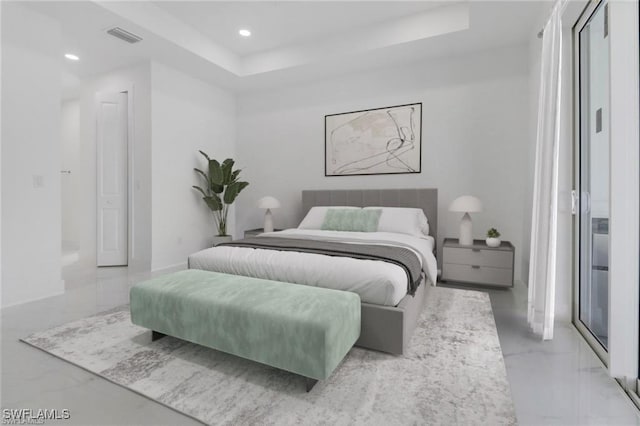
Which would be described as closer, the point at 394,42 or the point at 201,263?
the point at 201,263

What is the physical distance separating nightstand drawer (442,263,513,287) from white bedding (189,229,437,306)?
72 cm

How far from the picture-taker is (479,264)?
10.8 ft

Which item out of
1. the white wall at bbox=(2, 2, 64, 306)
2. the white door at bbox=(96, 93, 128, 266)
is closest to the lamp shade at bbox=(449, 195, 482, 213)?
the white wall at bbox=(2, 2, 64, 306)

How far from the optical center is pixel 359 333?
1.94m

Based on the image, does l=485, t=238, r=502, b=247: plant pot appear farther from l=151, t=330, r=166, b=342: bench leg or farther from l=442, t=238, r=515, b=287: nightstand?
l=151, t=330, r=166, b=342: bench leg

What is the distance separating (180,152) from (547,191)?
170 inches

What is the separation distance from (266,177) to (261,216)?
680mm

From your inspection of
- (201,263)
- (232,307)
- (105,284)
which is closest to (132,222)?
(105,284)

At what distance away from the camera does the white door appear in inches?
175

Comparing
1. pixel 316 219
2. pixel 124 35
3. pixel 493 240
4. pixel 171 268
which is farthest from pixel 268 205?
pixel 493 240

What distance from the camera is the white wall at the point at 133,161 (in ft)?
13.5

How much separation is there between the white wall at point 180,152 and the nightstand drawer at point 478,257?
11.7 feet

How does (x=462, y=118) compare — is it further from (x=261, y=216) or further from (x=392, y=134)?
(x=261, y=216)

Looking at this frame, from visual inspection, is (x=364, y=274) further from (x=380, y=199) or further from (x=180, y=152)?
(x=180, y=152)
